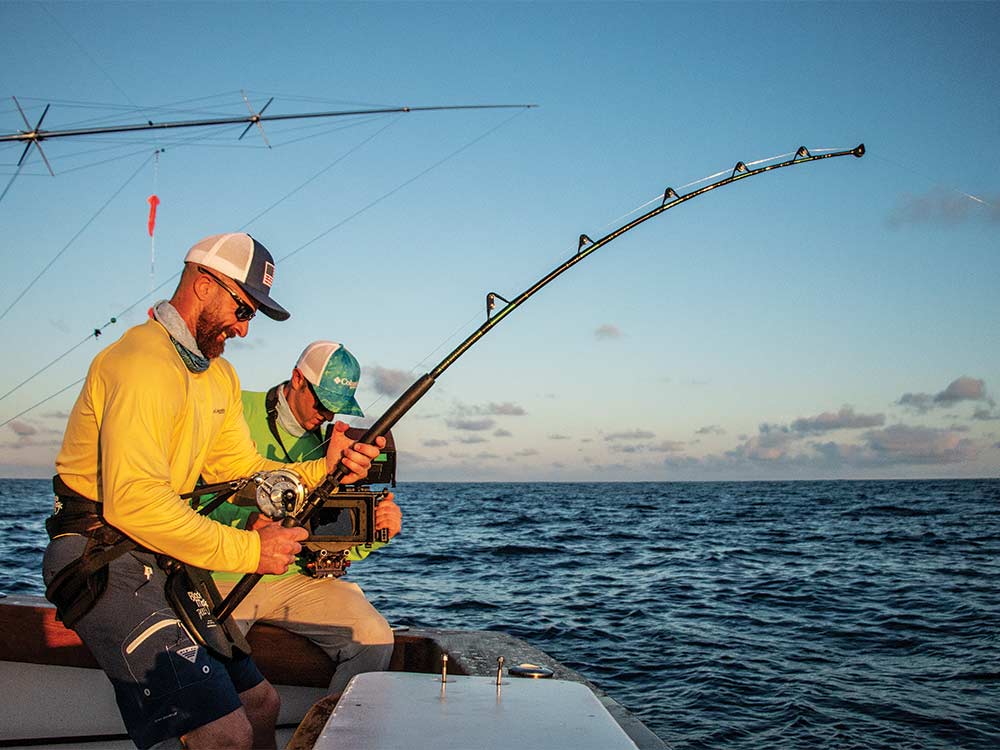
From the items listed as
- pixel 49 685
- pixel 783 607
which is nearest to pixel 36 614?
pixel 49 685

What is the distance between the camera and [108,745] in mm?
3764

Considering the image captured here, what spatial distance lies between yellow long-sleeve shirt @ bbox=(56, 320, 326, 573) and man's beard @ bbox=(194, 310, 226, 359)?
0.09 m

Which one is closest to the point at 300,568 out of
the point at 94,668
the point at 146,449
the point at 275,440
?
the point at 275,440

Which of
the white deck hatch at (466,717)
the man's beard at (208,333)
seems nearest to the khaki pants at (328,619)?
the man's beard at (208,333)

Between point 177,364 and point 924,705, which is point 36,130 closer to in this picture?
point 177,364

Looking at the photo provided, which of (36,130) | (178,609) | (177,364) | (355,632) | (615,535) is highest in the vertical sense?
(36,130)

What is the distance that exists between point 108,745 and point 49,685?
665mm

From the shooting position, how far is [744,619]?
11.4 metres

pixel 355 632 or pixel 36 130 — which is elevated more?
pixel 36 130

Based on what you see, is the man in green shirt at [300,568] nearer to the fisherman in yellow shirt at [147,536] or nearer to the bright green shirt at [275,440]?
the bright green shirt at [275,440]

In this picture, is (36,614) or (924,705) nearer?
(36,614)

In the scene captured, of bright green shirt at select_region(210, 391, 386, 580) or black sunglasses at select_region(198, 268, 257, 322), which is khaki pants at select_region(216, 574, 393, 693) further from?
black sunglasses at select_region(198, 268, 257, 322)

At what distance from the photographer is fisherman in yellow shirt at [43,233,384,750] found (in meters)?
2.47

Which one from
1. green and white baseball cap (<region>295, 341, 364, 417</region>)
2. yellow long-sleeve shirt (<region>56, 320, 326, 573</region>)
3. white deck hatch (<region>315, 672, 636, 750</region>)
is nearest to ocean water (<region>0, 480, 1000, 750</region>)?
green and white baseball cap (<region>295, 341, 364, 417</region>)
